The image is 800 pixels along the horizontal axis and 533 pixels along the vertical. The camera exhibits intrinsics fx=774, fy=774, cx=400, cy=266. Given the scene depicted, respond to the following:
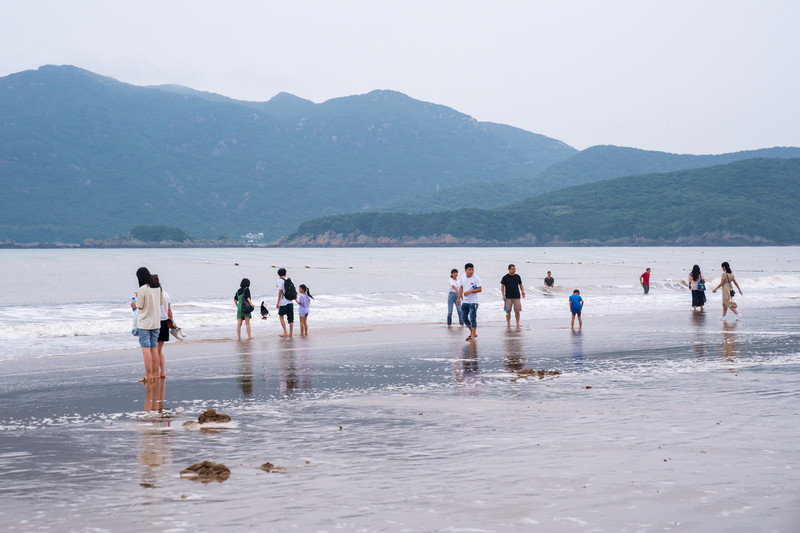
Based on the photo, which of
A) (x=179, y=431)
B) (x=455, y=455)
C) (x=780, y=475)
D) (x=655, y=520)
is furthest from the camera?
(x=179, y=431)

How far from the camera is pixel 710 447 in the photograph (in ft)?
26.6

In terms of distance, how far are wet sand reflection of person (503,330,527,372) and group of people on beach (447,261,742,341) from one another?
1070 millimetres

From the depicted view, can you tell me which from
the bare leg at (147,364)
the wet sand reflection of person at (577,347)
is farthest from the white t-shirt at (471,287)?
the bare leg at (147,364)

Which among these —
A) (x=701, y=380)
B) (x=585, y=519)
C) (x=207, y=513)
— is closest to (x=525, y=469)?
(x=585, y=519)

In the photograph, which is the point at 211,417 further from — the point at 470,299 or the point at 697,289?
the point at 697,289

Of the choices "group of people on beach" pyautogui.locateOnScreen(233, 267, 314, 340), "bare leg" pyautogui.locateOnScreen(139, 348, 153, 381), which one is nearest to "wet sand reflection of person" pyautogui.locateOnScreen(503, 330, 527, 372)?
"group of people on beach" pyautogui.locateOnScreen(233, 267, 314, 340)

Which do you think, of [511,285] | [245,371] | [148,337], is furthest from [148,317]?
[511,285]

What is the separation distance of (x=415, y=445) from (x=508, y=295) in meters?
16.8

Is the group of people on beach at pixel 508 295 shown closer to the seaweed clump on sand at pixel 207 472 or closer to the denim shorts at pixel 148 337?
the denim shorts at pixel 148 337

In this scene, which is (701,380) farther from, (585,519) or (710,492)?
(585,519)

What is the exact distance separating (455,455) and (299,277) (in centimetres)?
8657

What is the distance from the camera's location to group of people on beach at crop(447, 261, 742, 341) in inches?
832

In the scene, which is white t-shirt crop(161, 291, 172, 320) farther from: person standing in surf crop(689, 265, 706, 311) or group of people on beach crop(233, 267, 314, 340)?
person standing in surf crop(689, 265, 706, 311)

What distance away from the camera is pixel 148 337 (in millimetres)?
14133
